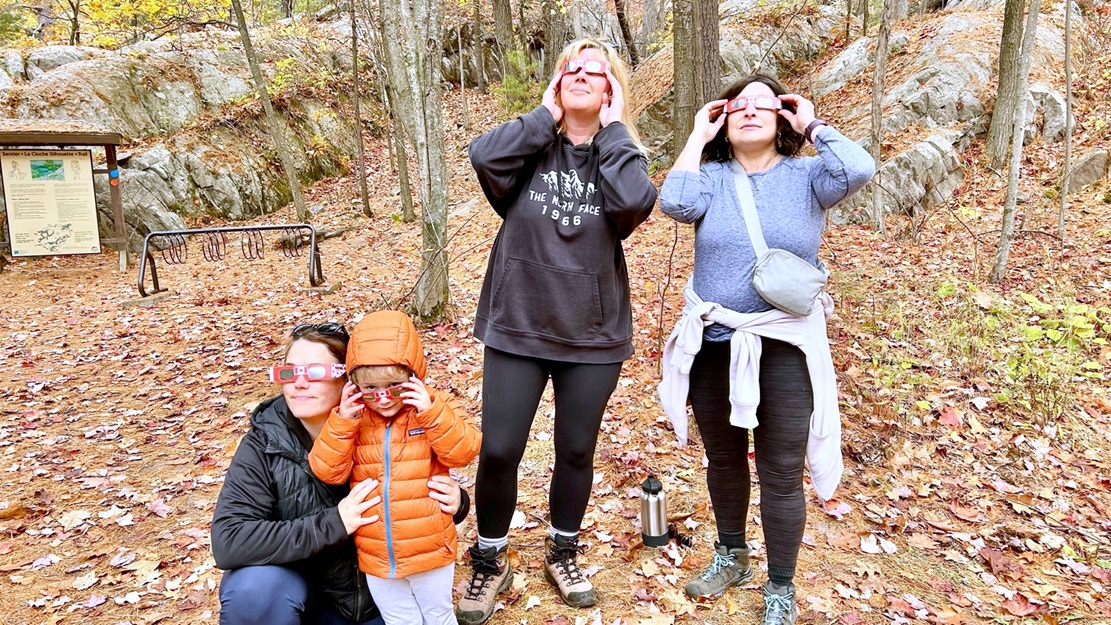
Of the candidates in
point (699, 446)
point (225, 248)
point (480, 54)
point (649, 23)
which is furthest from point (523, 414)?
point (480, 54)

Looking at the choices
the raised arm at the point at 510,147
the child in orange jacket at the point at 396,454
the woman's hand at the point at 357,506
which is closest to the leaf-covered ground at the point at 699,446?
the child in orange jacket at the point at 396,454

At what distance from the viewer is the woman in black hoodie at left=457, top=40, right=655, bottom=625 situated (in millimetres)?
2225

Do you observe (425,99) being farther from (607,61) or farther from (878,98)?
(878,98)

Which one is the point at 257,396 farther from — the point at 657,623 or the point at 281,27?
the point at 281,27

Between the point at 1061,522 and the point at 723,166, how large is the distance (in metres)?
2.72

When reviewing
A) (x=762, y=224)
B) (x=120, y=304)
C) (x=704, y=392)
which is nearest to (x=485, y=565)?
(x=704, y=392)

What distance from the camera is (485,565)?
8.28ft

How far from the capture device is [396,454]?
1979 mm

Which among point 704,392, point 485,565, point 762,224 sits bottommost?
point 485,565

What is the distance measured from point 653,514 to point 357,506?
1.53 metres

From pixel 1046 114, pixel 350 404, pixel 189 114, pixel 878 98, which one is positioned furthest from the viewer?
pixel 189 114

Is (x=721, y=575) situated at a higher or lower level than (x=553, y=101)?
lower

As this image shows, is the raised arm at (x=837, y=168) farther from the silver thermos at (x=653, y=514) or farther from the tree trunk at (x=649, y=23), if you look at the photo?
the tree trunk at (x=649, y=23)

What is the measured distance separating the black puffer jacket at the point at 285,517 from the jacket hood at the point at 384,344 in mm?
363
